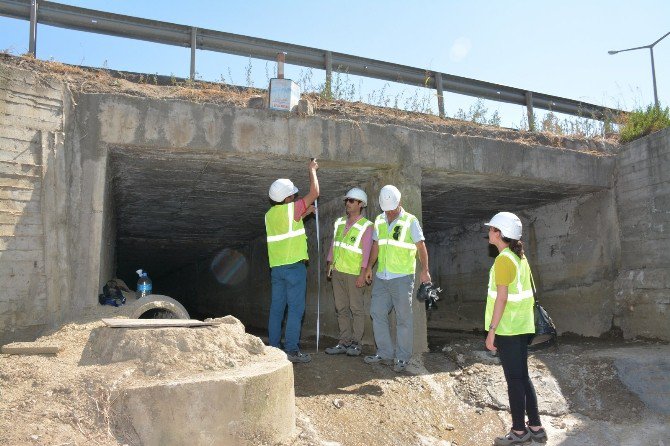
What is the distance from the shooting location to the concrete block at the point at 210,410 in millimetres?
3625

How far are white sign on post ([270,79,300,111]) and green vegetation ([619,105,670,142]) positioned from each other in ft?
18.5

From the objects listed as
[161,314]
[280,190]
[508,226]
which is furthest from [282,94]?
[508,226]

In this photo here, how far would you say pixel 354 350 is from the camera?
670 cm

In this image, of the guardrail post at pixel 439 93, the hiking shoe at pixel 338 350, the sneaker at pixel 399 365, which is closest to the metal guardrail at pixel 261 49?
the guardrail post at pixel 439 93

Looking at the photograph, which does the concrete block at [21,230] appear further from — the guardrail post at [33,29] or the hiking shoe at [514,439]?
the hiking shoe at [514,439]

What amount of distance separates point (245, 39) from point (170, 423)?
5.95 meters

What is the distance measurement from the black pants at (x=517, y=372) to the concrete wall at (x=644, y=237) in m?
4.32

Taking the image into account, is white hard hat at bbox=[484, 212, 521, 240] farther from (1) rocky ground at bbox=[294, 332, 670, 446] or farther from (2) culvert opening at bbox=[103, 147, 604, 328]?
(2) culvert opening at bbox=[103, 147, 604, 328]

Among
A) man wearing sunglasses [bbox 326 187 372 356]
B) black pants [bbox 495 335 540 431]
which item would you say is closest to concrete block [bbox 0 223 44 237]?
man wearing sunglasses [bbox 326 187 372 356]

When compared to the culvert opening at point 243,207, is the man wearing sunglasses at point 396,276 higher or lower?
lower

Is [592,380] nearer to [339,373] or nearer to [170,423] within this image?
[339,373]

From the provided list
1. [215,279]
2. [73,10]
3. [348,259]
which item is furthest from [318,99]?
[215,279]

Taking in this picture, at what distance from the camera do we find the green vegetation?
8.95 meters

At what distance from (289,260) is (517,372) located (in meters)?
2.61
